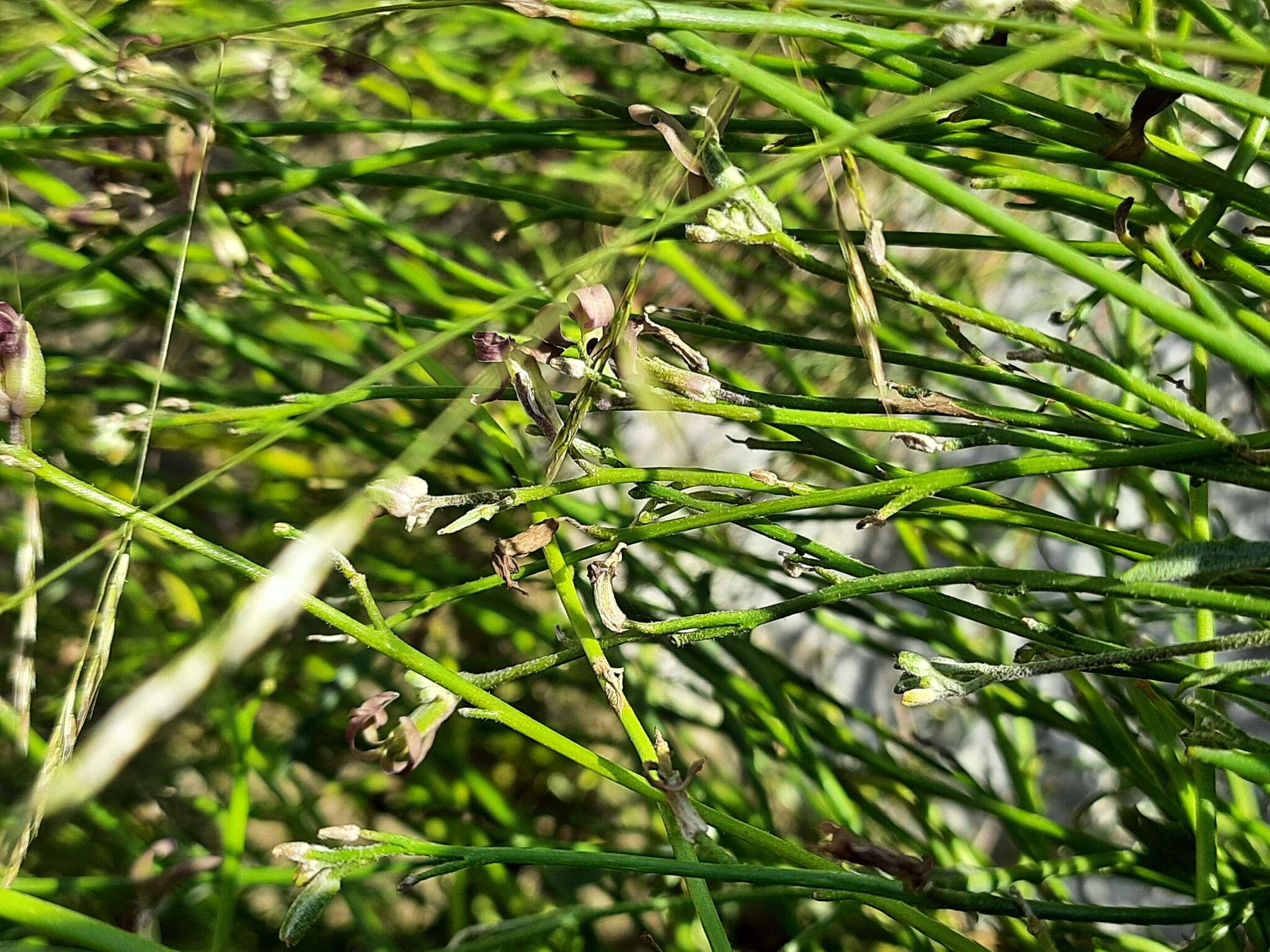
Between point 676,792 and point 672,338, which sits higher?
point 672,338

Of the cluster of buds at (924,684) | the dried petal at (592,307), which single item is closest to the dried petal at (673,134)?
the dried petal at (592,307)

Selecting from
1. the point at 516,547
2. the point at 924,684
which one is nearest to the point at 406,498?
the point at 516,547

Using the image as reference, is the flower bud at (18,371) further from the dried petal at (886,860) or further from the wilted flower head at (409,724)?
the dried petal at (886,860)

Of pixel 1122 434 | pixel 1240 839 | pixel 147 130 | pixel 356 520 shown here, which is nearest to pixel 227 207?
pixel 147 130

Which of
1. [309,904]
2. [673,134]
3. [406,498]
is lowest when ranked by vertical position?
[309,904]

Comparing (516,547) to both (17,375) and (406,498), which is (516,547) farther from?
(17,375)

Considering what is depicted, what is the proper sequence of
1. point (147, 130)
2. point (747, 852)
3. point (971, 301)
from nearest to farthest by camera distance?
1. point (147, 130)
2. point (747, 852)
3. point (971, 301)

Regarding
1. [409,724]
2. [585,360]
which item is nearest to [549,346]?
[585,360]

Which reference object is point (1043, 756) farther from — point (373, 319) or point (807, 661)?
point (373, 319)
